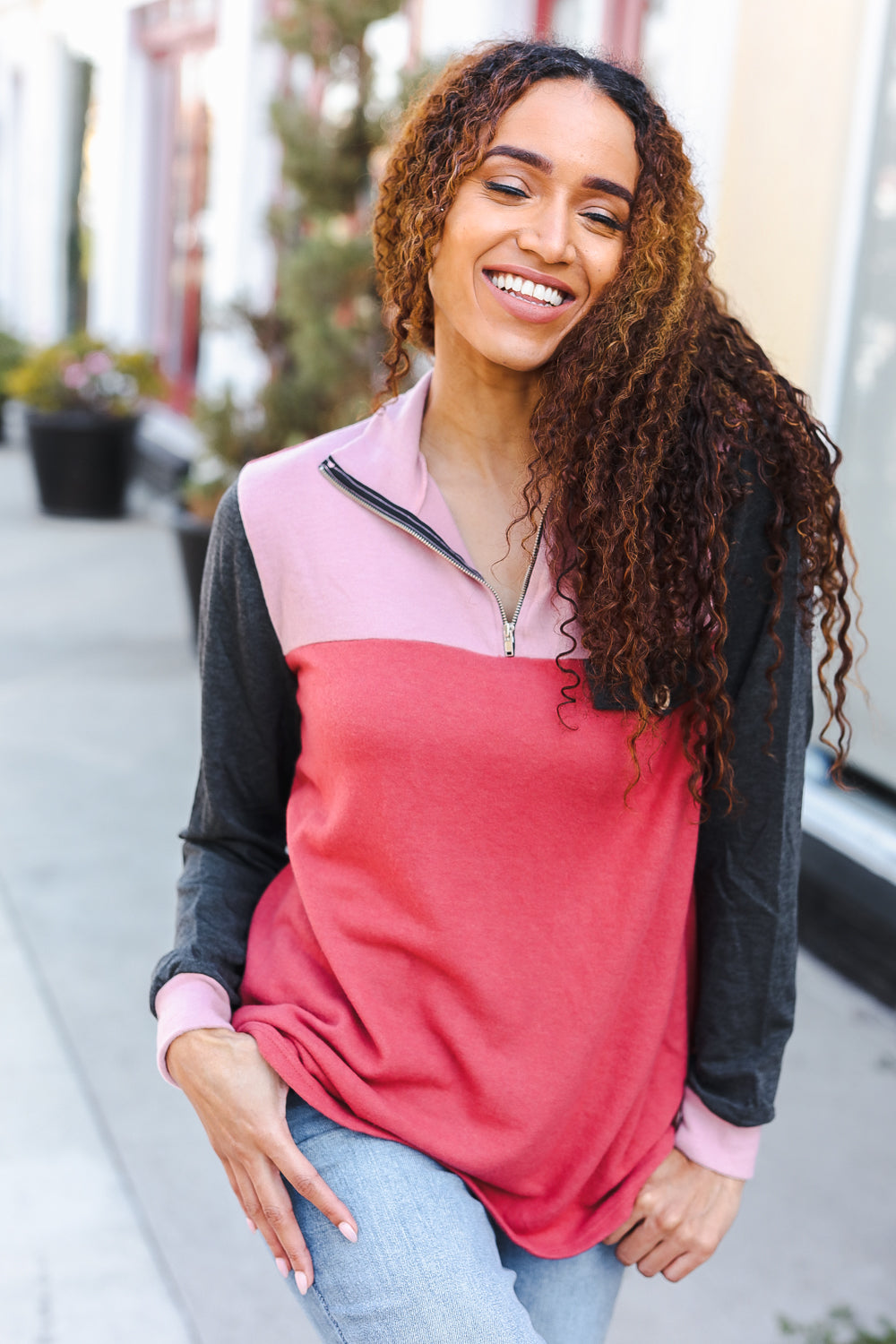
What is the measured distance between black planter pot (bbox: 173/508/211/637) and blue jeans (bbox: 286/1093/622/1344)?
4.61 metres

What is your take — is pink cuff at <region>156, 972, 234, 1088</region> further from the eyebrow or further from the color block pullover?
the eyebrow

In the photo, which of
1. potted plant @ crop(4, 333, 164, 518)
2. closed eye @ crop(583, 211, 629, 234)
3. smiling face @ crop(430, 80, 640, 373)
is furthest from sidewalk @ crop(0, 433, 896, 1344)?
potted plant @ crop(4, 333, 164, 518)

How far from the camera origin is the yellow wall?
3779 millimetres

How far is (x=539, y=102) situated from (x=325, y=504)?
49 cm

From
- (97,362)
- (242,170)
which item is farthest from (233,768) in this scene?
(242,170)

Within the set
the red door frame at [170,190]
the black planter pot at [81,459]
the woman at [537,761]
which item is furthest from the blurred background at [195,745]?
the red door frame at [170,190]

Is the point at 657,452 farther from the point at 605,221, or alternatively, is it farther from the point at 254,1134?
the point at 254,1134

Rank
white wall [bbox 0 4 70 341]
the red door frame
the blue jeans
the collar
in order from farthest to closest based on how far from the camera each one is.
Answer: white wall [bbox 0 4 70 341], the red door frame, the collar, the blue jeans

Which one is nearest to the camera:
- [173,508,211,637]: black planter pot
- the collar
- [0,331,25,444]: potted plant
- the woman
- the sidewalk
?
the woman

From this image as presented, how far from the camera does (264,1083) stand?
1479 mm

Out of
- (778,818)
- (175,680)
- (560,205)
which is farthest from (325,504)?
(175,680)

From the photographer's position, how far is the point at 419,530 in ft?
5.09

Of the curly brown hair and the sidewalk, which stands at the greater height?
the curly brown hair

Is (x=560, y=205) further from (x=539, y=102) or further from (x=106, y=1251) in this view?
(x=106, y=1251)
